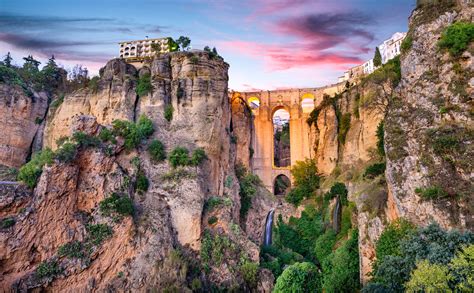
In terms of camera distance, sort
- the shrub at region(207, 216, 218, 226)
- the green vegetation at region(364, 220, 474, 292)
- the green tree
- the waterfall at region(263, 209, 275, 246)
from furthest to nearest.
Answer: the waterfall at region(263, 209, 275, 246), the shrub at region(207, 216, 218, 226), the green vegetation at region(364, 220, 474, 292), the green tree

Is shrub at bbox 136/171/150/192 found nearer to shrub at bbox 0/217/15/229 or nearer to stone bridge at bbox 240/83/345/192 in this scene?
shrub at bbox 0/217/15/229

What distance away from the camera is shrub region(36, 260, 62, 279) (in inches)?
834

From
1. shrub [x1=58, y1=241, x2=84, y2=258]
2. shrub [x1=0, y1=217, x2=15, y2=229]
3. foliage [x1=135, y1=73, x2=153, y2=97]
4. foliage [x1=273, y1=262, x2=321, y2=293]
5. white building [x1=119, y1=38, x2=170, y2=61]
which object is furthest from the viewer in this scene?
white building [x1=119, y1=38, x2=170, y2=61]

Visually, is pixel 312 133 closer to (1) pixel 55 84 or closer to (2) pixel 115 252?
(2) pixel 115 252

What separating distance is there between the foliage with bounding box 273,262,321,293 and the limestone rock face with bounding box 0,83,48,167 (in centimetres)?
2710

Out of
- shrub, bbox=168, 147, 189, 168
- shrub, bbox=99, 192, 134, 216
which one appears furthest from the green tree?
shrub, bbox=168, 147, 189, 168

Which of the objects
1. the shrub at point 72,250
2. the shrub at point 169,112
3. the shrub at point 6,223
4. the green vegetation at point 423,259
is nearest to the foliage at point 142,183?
the shrub at point 72,250

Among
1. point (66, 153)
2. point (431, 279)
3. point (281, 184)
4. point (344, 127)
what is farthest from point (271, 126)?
point (431, 279)

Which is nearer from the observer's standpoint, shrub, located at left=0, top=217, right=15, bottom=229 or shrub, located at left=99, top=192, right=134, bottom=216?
shrub, located at left=0, top=217, right=15, bottom=229

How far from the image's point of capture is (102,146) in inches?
1057

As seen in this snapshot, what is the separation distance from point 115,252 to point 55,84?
25719mm

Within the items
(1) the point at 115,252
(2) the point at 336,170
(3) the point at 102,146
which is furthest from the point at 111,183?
(2) the point at 336,170

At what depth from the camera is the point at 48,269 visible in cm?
2141

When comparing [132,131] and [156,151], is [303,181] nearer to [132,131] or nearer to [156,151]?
[156,151]
